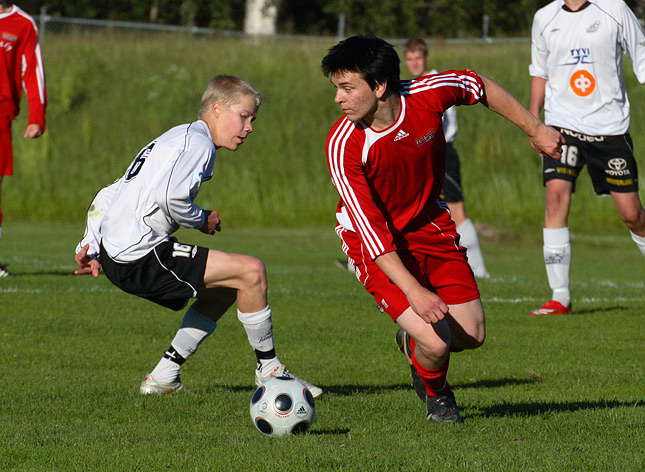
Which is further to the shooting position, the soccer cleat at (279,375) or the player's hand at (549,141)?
the soccer cleat at (279,375)

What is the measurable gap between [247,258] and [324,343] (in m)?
2.02

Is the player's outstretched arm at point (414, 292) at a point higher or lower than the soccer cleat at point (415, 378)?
higher

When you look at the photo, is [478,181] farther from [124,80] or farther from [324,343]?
[324,343]

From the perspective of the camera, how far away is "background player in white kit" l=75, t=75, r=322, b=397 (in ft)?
16.6

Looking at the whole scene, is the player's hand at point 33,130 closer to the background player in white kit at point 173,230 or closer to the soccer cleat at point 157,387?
the background player in white kit at point 173,230

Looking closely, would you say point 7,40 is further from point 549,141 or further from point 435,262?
point 549,141

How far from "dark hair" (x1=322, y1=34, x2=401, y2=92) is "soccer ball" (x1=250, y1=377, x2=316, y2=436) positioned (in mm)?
1460

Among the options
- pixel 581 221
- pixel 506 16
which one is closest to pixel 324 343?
pixel 581 221

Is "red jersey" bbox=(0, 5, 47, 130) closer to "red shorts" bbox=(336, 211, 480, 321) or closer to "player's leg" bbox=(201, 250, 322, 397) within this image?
"player's leg" bbox=(201, 250, 322, 397)

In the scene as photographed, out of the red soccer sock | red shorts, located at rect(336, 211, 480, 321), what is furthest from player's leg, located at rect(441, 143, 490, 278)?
the red soccer sock

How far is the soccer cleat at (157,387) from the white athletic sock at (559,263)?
4.00 m

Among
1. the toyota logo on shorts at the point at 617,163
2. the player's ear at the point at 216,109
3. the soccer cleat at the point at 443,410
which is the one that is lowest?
the soccer cleat at the point at 443,410

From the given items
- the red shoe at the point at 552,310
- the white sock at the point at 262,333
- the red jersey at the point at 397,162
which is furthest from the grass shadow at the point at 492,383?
the red shoe at the point at 552,310

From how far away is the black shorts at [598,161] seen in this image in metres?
7.93
